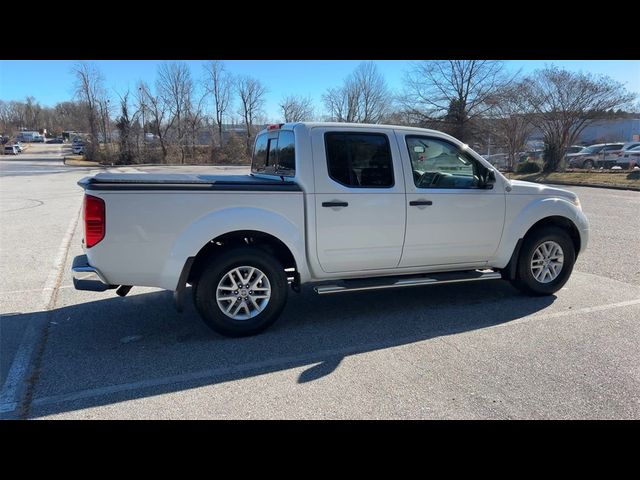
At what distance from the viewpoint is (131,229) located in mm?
3709

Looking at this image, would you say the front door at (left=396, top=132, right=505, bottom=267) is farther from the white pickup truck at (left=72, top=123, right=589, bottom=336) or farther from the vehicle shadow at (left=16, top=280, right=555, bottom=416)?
the vehicle shadow at (left=16, top=280, right=555, bottom=416)

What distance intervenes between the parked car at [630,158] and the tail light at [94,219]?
105 ft

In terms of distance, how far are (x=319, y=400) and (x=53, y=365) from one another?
7.54 ft

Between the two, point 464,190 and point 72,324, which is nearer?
point 72,324

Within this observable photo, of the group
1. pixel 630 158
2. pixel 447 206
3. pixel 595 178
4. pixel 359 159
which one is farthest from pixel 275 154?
pixel 630 158

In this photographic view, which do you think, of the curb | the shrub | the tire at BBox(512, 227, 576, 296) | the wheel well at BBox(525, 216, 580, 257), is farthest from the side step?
the shrub

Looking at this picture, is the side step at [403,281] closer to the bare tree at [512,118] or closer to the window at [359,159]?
the window at [359,159]

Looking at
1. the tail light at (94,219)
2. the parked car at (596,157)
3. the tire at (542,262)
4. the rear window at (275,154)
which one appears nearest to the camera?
the tail light at (94,219)

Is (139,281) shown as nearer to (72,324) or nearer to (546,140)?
(72,324)

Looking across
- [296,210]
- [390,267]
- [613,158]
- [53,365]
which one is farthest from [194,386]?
[613,158]

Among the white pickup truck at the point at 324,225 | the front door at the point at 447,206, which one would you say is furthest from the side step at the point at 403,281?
the front door at the point at 447,206

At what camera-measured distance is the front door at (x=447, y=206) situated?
181 inches

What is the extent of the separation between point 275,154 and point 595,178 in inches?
916

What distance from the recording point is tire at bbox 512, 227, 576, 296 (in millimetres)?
5082
